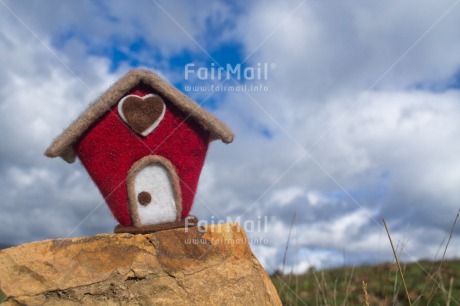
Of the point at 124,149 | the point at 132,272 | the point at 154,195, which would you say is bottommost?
the point at 132,272

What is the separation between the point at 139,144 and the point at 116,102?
32cm

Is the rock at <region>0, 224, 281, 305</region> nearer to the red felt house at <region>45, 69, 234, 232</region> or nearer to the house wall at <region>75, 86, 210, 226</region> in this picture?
the red felt house at <region>45, 69, 234, 232</region>

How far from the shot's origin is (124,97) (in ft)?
9.00

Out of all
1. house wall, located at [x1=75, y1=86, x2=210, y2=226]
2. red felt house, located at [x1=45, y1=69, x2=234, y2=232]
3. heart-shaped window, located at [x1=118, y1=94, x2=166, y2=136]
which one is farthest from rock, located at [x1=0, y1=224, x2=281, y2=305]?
heart-shaped window, located at [x1=118, y1=94, x2=166, y2=136]

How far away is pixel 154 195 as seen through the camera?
109 inches

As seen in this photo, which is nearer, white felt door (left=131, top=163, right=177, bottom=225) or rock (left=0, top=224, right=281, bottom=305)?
rock (left=0, top=224, right=281, bottom=305)

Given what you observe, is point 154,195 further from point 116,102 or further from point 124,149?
point 116,102

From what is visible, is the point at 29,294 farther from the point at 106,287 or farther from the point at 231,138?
the point at 231,138

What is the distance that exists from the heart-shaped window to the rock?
0.76 metres

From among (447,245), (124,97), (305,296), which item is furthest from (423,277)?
→ (124,97)

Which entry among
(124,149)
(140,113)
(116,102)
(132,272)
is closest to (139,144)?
(124,149)

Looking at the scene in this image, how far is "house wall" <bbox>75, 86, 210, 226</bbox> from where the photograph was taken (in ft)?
9.02

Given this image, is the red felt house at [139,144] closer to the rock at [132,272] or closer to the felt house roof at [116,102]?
the felt house roof at [116,102]

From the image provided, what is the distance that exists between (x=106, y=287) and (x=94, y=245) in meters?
0.26
